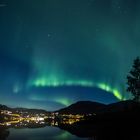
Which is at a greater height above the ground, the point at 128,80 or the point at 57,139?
the point at 128,80

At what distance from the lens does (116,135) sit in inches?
2499

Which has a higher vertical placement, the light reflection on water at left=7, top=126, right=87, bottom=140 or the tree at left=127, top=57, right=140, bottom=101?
the tree at left=127, top=57, right=140, bottom=101

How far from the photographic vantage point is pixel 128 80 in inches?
4862

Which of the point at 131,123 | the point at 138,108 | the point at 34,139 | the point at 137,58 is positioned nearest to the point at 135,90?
the point at 137,58

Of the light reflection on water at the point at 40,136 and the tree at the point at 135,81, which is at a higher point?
the tree at the point at 135,81

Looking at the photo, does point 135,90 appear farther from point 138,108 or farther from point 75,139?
point 75,139

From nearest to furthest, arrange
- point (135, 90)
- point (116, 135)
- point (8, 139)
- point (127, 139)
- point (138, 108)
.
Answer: point (127, 139), point (116, 135), point (8, 139), point (138, 108), point (135, 90)

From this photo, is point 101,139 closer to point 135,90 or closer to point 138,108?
point 138,108

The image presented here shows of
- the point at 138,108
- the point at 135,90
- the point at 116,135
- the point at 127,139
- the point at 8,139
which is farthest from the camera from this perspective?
the point at 135,90

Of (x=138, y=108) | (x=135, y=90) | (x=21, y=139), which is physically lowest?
(x=21, y=139)

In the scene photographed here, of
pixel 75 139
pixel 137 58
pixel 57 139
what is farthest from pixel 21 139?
pixel 137 58

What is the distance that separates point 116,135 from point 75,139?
19.8 meters

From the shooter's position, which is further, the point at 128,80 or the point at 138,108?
the point at 128,80

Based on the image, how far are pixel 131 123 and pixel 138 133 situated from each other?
13.6m
